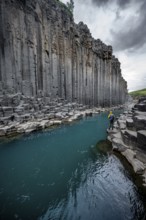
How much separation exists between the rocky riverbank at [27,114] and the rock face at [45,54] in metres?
0.82

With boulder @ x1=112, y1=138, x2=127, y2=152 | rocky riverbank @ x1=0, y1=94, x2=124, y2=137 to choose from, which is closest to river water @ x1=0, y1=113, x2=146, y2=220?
boulder @ x1=112, y1=138, x2=127, y2=152

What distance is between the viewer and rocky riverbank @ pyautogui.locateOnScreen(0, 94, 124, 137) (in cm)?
1112

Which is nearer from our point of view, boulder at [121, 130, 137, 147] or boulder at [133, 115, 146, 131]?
boulder at [121, 130, 137, 147]

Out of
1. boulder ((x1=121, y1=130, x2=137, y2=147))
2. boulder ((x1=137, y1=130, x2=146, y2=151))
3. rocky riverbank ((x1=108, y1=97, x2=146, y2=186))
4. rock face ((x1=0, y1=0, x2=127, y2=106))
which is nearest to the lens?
rocky riverbank ((x1=108, y1=97, x2=146, y2=186))

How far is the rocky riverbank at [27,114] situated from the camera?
36.5 ft

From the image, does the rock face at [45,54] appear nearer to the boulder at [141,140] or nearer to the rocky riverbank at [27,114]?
the rocky riverbank at [27,114]

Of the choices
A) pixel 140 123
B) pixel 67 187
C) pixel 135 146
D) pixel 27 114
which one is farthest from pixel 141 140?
pixel 27 114

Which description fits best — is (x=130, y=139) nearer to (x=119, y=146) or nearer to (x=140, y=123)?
(x=119, y=146)

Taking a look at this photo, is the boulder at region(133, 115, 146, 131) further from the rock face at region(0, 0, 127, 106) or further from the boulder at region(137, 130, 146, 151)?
the rock face at region(0, 0, 127, 106)

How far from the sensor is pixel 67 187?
4.63 metres

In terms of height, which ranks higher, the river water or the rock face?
the rock face

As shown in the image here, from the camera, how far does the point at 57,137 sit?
35.0 feet

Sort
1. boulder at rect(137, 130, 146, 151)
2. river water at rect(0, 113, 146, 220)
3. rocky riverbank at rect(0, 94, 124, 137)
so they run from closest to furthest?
river water at rect(0, 113, 146, 220) → boulder at rect(137, 130, 146, 151) → rocky riverbank at rect(0, 94, 124, 137)

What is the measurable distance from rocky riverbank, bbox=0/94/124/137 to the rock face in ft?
2.71
